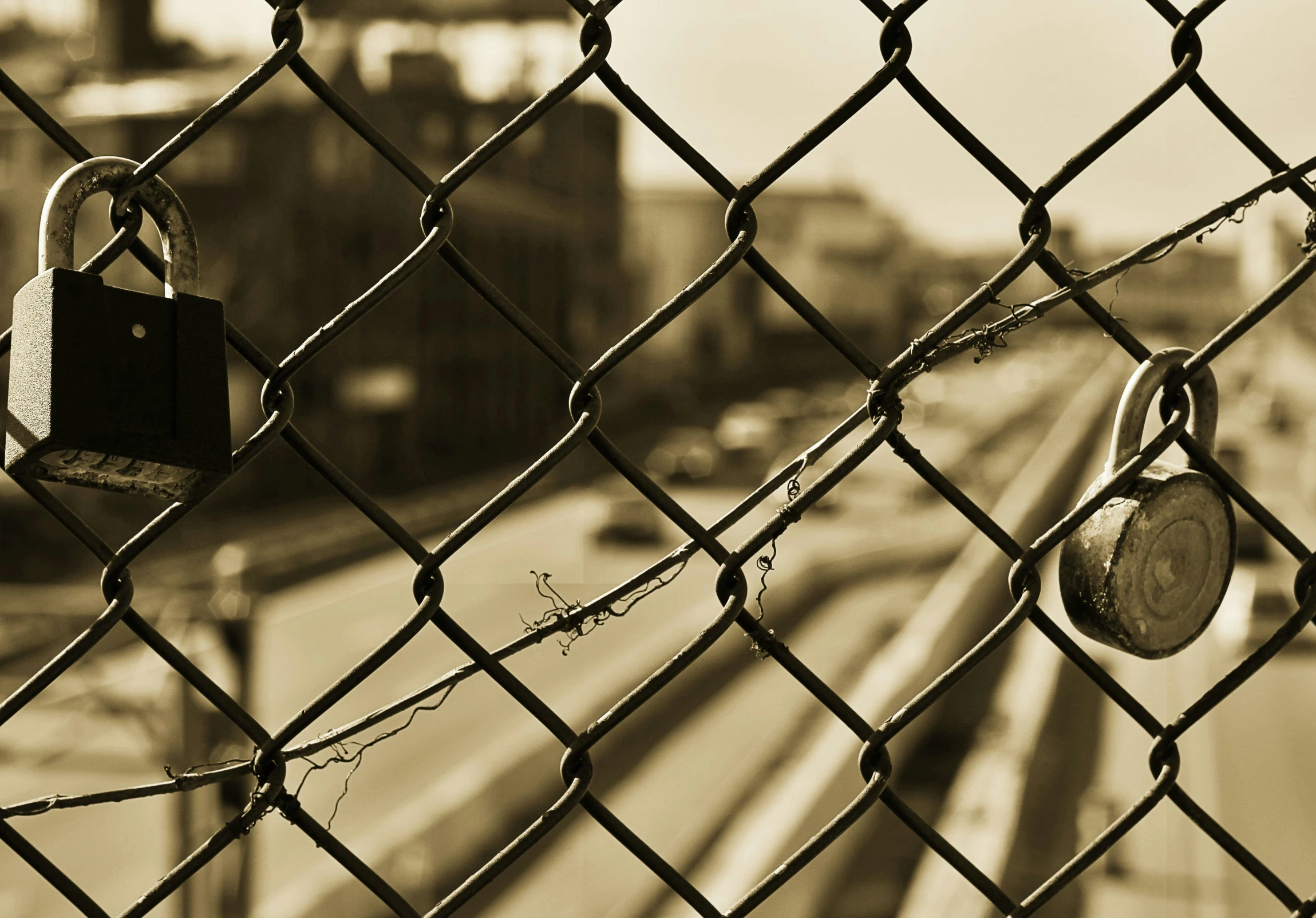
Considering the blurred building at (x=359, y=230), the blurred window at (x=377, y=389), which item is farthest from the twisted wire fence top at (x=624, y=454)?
the blurred window at (x=377, y=389)

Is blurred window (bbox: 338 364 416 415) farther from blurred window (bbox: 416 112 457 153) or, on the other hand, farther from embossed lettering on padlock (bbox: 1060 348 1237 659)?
embossed lettering on padlock (bbox: 1060 348 1237 659)

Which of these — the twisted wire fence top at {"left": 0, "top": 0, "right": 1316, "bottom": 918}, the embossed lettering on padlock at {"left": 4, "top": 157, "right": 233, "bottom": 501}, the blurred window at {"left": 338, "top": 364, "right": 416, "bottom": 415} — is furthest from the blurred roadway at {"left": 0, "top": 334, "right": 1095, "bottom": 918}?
the blurred window at {"left": 338, "top": 364, "right": 416, "bottom": 415}

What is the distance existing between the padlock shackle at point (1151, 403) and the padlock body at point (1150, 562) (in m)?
0.03

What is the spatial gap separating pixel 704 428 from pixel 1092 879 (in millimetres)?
23797

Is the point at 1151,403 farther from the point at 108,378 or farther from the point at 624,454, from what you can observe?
the point at 108,378

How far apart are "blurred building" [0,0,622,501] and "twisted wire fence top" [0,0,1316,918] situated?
44.2ft

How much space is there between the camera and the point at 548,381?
2722cm

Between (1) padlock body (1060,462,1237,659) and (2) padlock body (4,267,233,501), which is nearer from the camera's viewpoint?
(2) padlock body (4,267,233,501)

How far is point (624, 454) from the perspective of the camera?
1.00 meters

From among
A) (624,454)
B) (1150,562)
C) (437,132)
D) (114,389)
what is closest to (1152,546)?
(1150,562)

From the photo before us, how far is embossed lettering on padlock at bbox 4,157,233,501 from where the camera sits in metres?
0.81

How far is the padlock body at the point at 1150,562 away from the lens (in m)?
1.02

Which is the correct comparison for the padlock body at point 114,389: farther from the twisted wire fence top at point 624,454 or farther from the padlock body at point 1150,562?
the padlock body at point 1150,562

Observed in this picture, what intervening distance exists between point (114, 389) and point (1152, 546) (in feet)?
2.84
